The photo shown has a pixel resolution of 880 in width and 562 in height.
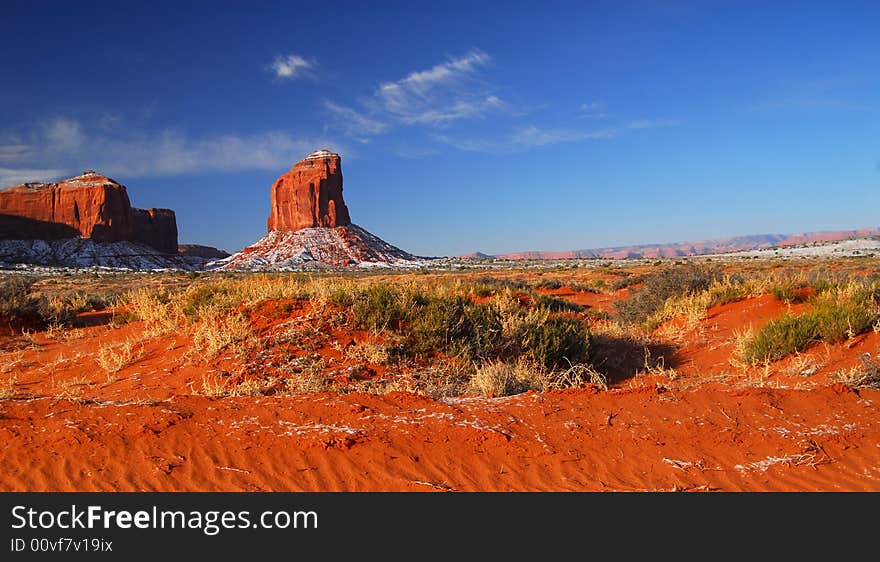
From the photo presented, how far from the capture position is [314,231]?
4080 inches

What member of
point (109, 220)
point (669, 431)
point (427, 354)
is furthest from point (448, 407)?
→ point (109, 220)

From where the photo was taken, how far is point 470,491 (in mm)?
3766

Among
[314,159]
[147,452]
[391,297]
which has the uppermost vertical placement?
[314,159]

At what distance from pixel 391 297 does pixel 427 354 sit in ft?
4.66

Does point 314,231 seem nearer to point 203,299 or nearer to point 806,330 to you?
point 203,299

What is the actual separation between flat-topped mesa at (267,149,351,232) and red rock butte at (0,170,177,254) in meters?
27.1

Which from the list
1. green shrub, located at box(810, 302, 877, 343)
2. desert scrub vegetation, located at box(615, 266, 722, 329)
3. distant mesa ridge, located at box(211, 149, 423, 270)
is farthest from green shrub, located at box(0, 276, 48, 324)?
distant mesa ridge, located at box(211, 149, 423, 270)

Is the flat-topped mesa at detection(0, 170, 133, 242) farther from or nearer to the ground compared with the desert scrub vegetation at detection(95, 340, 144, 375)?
farther from the ground

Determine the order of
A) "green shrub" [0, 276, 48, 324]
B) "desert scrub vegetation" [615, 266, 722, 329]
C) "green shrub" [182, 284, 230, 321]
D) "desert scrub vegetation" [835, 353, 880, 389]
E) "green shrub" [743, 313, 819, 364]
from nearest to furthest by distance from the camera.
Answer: "desert scrub vegetation" [835, 353, 880, 389] < "green shrub" [743, 313, 819, 364] < "green shrub" [182, 284, 230, 321] < "green shrub" [0, 276, 48, 324] < "desert scrub vegetation" [615, 266, 722, 329]

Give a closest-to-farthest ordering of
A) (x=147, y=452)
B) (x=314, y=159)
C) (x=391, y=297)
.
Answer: (x=147, y=452) → (x=391, y=297) → (x=314, y=159)

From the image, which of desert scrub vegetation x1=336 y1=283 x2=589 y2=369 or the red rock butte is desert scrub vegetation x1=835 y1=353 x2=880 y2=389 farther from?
the red rock butte

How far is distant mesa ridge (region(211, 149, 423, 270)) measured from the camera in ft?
299

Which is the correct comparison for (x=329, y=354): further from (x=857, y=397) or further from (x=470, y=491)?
(x=857, y=397)

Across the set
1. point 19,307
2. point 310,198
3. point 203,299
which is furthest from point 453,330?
point 310,198
